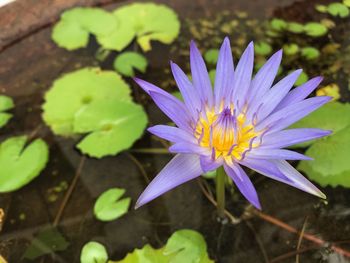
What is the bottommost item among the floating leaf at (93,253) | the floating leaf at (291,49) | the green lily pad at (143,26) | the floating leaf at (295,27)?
the floating leaf at (93,253)

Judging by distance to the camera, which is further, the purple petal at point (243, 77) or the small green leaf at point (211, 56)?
the small green leaf at point (211, 56)

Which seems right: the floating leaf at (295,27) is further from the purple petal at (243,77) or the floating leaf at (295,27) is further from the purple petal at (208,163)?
the purple petal at (208,163)

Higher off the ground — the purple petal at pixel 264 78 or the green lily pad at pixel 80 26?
the purple petal at pixel 264 78

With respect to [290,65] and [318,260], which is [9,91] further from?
[318,260]

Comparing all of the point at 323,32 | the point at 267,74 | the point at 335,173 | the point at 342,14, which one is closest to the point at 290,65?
the point at 323,32

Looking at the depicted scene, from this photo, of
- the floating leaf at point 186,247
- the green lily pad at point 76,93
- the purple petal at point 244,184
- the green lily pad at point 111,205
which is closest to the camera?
the purple petal at point 244,184

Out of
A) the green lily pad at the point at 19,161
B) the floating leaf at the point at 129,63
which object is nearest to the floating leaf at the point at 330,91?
the floating leaf at the point at 129,63

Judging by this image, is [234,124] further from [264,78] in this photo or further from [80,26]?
[80,26]
